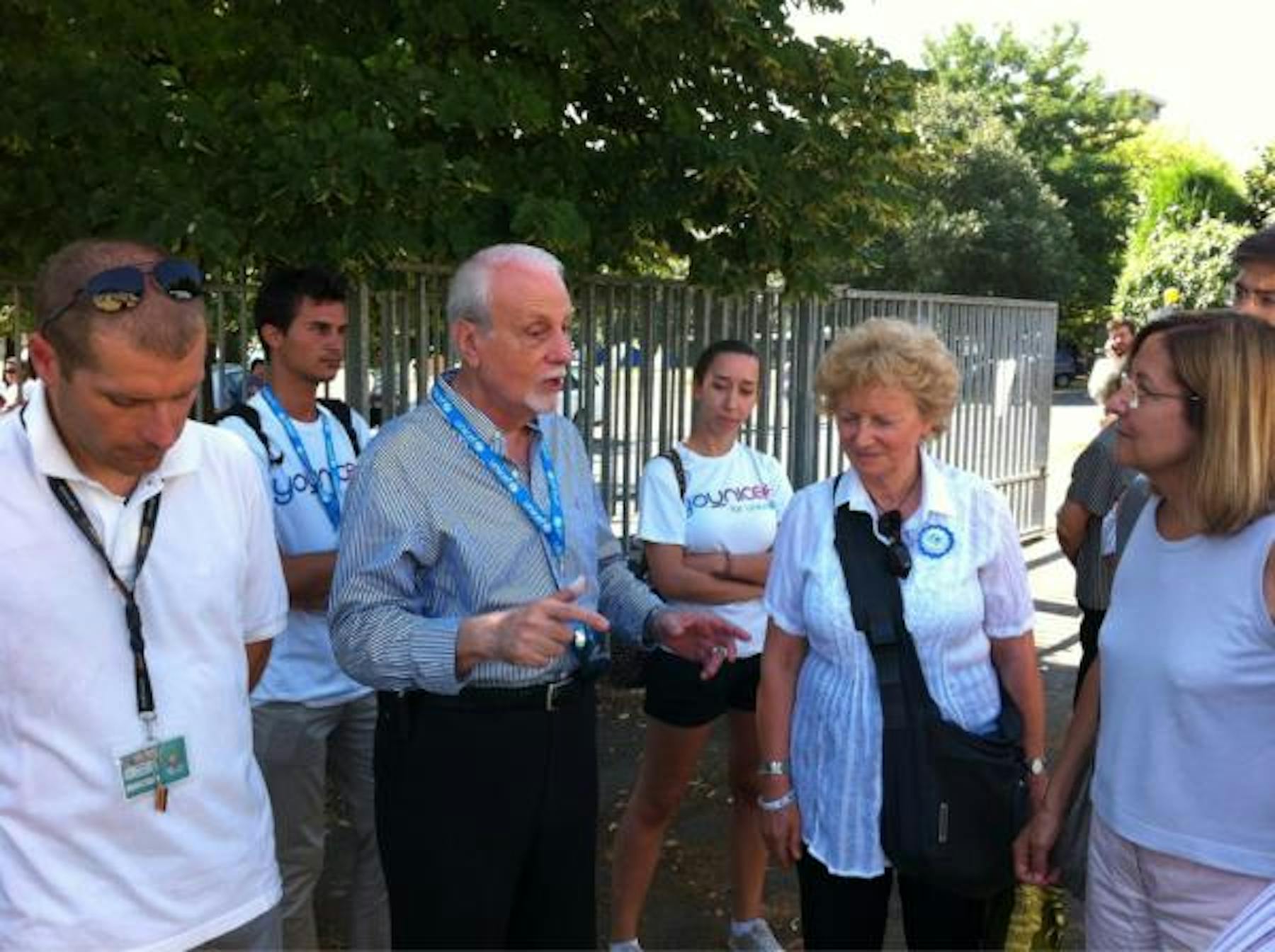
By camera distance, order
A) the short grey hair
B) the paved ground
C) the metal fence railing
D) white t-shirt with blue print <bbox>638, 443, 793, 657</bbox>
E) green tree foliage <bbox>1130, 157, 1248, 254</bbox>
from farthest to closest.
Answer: green tree foliage <bbox>1130, 157, 1248, 254</bbox>
the metal fence railing
the paved ground
white t-shirt with blue print <bbox>638, 443, 793, 657</bbox>
the short grey hair

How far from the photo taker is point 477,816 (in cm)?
241

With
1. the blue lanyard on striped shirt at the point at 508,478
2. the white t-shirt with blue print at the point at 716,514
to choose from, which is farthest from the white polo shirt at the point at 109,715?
the white t-shirt with blue print at the point at 716,514

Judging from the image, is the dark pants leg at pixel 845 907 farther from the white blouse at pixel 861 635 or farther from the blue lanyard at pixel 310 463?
the blue lanyard at pixel 310 463

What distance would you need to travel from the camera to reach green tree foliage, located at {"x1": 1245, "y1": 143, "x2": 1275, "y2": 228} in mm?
37656

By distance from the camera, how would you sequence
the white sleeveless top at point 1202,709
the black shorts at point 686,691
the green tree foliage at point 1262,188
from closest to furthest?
the white sleeveless top at point 1202,709
the black shorts at point 686,691
the green tree foliage at point 1262,188

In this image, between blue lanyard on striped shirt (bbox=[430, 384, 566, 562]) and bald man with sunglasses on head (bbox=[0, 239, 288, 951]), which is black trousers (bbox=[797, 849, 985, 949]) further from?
bald man with sunglasses on head (bbox=[0, 239, 288, 951])

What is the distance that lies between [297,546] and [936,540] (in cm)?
173

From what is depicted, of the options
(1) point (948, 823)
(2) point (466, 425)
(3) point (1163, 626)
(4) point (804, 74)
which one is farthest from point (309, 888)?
(4) point (804, 74)

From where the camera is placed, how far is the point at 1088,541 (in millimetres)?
4371

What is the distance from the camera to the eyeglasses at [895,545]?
2613 millimetres

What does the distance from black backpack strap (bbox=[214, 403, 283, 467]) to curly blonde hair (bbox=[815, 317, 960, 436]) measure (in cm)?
152

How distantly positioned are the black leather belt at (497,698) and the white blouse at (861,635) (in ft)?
2.11

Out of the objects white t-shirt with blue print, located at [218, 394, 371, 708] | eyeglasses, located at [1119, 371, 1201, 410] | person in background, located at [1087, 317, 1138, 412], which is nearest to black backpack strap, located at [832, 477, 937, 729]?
eyeglasses, located at [1119, 371, 1201, 410]

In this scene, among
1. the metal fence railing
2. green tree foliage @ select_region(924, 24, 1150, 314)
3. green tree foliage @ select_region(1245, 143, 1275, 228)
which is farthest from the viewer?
green tree foliage @ select_region(924, 24, 1150, 314)
